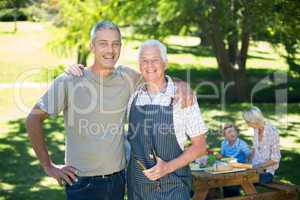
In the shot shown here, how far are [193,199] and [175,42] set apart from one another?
122 feet

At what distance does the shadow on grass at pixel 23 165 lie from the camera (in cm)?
701

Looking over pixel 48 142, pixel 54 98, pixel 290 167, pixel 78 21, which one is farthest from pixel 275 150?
pixel 78 21

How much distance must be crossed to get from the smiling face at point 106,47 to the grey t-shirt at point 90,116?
0.36ft

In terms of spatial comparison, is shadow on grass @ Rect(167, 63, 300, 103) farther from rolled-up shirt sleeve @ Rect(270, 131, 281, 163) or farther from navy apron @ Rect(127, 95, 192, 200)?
navy apron @ Rect(127, 95, 192, 200)

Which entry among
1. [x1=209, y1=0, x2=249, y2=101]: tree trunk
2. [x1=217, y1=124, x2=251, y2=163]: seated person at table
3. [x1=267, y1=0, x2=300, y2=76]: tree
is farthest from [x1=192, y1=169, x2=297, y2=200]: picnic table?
[x1=209, y1=0, x2=249, y2=101]: tree trunk

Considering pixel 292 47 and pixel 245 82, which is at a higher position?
pixel 292 47

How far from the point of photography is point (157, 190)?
11.1ft

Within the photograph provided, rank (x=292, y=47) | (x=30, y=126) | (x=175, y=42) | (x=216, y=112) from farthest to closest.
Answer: (x=175, y=42) → (x=292, y=47) → (x=216, y=112) → (x=30, y=126)

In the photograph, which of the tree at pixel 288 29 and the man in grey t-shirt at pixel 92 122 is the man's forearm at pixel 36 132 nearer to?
the man in grey t-shirt at pixel 92 122

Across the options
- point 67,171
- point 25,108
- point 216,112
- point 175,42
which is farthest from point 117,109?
point 175,42

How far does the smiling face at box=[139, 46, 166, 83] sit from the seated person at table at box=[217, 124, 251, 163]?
3002 millimetres

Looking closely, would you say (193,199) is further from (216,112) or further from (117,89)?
(216,112)

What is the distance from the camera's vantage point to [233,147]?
6.36 meters

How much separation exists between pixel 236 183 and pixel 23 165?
4.13 metres
